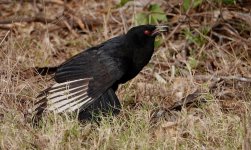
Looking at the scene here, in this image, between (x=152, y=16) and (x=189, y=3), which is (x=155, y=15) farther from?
(x=189, y=3)

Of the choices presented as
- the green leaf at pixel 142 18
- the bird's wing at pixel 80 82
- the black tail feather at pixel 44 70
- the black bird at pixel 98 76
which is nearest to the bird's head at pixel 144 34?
the black bird at pixel 98 76

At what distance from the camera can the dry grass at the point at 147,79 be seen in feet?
17.6

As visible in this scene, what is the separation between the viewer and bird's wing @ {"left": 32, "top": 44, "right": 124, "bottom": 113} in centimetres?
606

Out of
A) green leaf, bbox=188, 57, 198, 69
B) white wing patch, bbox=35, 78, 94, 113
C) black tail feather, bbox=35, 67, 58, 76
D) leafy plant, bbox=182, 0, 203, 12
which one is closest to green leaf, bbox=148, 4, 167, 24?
leafy plant, bbox=182, 0, 203, 12

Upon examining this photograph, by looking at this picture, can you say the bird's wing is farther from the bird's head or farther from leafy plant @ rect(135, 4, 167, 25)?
leafy plant @ rect(135, 4, 167, 25)

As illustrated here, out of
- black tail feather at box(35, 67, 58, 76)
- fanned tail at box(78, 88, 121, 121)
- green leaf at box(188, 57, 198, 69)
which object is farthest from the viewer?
green leaf at box(188, 57, 198, 69)

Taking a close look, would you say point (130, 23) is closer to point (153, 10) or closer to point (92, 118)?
point (153, 10)

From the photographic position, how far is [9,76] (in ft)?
21.3

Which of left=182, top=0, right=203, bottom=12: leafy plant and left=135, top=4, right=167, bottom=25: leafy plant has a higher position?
left=182, top=0, right=203, bottom=12: leafy plant

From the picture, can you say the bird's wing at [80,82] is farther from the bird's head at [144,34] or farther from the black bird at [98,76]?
the bird's head at [144,34]

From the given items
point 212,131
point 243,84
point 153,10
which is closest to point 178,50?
point 153,10

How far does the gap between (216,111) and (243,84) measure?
1026 mm

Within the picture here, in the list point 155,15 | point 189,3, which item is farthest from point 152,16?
point 189,3

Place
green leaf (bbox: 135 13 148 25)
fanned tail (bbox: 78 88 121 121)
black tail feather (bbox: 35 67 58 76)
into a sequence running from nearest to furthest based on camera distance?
fanned tail (bbox: 78 88 121 121), black tail feather (bbox: 35 67 58 76), green leaf (bbox: 135 13 148 25)
